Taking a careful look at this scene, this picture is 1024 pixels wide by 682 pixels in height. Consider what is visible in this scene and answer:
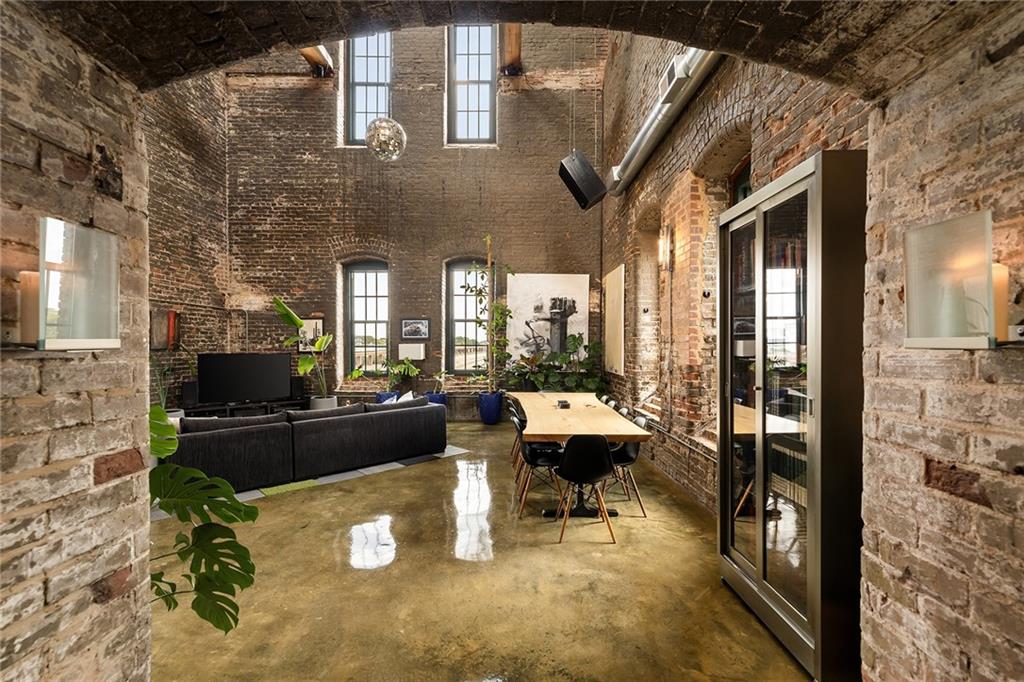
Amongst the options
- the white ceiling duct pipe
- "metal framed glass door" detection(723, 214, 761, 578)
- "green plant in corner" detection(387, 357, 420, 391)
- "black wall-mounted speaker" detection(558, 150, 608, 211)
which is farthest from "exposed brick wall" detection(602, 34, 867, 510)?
"green plant in corner" detection(387, 357, 420, 391)

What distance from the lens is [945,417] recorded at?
1150mm

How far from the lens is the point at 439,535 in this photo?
126 inches

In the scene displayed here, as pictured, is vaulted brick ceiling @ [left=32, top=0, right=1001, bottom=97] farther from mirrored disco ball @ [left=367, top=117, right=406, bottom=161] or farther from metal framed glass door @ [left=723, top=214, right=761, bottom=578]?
mirrored disco ball @ [left=367, top=117, right=406, bottom=161]

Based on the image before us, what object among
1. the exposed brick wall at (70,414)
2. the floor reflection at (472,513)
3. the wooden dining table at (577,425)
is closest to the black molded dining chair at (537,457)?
the wooden dining table at (577,425)

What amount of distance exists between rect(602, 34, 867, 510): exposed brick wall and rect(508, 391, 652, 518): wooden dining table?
0.78m

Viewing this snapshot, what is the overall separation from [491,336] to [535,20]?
6.59m

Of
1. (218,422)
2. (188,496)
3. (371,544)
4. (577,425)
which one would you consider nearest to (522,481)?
(577,425)

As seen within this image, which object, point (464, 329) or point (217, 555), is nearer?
point (217, 555)

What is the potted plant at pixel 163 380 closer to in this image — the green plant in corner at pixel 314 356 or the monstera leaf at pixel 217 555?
the green plant in corner at pixel 314 356

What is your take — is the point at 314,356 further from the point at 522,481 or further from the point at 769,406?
the point at 769,406

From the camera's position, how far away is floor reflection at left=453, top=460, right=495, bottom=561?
2980 millimetres

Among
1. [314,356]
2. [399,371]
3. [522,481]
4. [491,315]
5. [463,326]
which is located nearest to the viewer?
[522,481]

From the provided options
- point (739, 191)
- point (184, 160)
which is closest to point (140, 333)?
point (739, 191)

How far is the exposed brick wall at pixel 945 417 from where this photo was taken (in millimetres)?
1006
